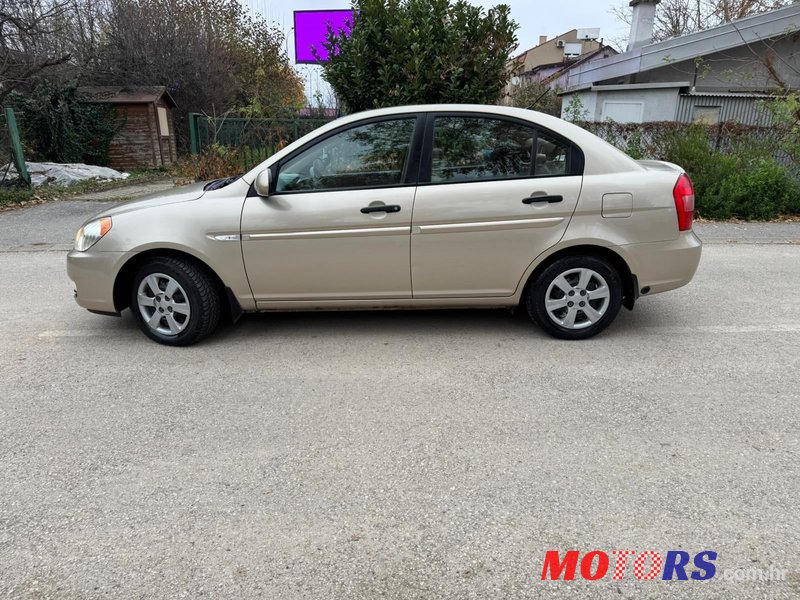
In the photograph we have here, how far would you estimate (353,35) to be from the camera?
8719mm

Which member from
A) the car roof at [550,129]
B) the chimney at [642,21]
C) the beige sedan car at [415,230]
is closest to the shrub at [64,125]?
the beige sedan car at [415,230]

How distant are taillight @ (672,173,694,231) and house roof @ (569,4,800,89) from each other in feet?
36.4

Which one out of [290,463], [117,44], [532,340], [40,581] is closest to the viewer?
[40,581]

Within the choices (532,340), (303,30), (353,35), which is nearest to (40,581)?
(532,340)

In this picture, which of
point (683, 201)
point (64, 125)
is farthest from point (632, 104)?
point (64, 125)

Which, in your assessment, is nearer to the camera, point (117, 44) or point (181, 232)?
point (181, 232)

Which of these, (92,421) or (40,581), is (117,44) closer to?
(92,421)

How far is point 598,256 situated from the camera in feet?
13.8

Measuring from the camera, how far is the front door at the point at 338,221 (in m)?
4.08

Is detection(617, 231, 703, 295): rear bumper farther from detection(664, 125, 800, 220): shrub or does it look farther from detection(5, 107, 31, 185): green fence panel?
detection(5, 107, 31, 185): green fence panel

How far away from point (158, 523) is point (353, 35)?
26.2 feet

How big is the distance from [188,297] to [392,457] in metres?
2.15

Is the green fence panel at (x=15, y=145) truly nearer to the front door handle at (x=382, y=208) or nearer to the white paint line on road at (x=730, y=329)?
the front door handle at (x=382, y=208)

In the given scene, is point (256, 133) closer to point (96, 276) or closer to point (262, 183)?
point (96, 276)
